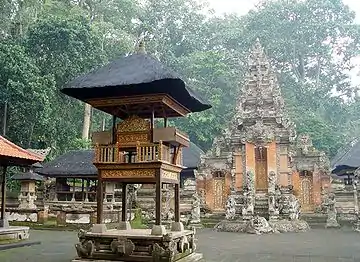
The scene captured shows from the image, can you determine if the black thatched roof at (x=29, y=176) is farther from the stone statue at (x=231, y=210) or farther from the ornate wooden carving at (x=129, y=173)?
the ornate wooden carving at (x=129, y=173)

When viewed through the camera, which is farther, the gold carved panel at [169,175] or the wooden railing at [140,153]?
the gold carved panel at [169,175]

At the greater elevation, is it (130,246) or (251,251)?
(130,246)

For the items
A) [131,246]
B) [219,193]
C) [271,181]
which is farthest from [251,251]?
[219,193]

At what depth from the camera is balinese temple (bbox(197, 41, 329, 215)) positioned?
74.7 feet

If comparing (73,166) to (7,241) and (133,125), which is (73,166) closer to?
(7,241)

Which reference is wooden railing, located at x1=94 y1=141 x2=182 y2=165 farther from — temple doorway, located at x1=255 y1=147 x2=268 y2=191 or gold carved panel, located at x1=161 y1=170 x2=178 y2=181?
temple doorway, located at x1=255 y1=147 x2=268 y2=191

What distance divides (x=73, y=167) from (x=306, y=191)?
12.6 meters

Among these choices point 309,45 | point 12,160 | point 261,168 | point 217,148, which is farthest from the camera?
point 309,45

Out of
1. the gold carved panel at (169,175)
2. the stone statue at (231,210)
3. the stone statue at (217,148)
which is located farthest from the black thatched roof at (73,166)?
the gold carved panel at (169,175)

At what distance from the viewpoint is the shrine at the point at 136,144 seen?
348 inches

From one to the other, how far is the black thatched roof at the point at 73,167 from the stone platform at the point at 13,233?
6.94m

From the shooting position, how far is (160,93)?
9219mm

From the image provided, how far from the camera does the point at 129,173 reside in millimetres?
9352

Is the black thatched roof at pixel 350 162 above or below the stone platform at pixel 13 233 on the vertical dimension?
above
